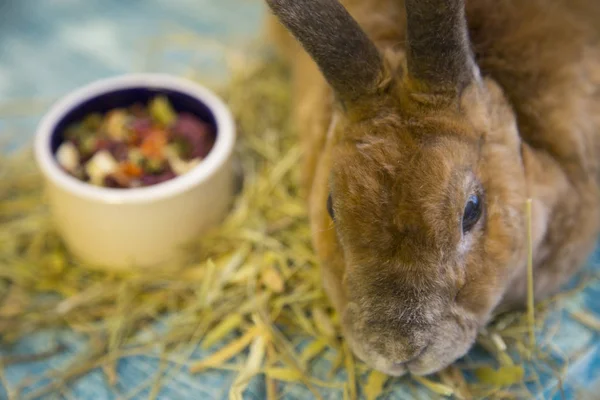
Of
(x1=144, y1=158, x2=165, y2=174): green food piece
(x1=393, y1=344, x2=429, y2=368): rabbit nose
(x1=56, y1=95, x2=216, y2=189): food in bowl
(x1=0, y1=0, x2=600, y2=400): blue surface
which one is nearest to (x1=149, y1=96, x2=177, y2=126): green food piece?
(x1=56, y1=95, x2=216, y2=189): food in bowl

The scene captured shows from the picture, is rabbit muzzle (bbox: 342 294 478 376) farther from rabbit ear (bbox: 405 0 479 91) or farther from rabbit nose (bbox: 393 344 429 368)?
rabbit ear (bbox: 405 0 479 91)

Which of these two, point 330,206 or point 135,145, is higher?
point 330,206

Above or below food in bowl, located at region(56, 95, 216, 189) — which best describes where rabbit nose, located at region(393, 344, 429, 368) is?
above

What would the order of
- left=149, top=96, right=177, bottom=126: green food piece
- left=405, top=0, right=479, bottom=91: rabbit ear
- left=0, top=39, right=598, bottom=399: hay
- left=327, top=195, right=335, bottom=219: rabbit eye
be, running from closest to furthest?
left=405, top=0, right=479, bottom=91: rabbit ear, left=327, top=195, right=335, bottom=219: rabbit eye, left=0, top=39, right=598, bottom=399: hay, left=149, top=96, right=177, bottom=126: green food piece

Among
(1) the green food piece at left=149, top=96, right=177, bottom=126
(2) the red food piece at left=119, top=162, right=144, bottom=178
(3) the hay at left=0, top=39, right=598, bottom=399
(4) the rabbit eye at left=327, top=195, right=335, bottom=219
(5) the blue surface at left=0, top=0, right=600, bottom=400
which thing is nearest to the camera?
(4) the rabbit eye at left=327, top=195, right=335, bottom=219

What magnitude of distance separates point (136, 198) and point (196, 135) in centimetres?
26

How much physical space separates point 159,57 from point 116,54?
0.43 feet

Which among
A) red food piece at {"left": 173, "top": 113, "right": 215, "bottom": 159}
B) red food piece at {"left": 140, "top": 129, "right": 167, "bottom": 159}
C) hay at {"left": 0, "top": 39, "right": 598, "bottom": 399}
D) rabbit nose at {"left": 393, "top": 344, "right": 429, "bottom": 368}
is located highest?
rabbit nose at {"left": 393, "top": 344, "right": 429, "bottom": 368}

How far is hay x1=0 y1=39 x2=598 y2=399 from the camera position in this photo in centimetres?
121

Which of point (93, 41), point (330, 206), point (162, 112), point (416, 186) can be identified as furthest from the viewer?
point (93, 41)

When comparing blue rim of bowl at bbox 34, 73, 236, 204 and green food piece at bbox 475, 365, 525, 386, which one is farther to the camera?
blue rim of bowl at bbox 34, 73, 236, 204

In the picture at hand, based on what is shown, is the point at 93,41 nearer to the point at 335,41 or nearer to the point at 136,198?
the point at 136,198

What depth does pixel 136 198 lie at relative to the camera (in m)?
1.28

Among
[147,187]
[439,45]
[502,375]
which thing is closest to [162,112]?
[147,187]
